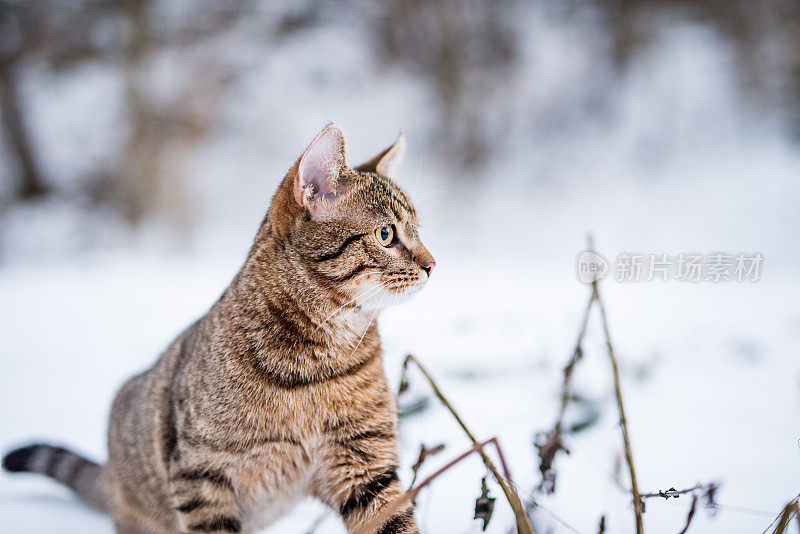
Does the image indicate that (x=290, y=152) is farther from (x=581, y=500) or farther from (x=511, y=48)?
(x=581, y=500)

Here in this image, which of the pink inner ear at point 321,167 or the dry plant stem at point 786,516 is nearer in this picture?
the dry plant stem at point 786,516

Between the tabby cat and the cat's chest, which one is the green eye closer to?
the tabby cat

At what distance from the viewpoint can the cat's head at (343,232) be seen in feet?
1.81

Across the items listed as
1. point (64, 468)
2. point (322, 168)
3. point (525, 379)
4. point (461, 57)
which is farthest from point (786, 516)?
point (461, 57)

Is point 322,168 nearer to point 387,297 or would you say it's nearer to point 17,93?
point 387,297

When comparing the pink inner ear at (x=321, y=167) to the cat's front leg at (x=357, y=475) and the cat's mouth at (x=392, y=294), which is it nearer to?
the cat's mouth at (x=392, y=294)

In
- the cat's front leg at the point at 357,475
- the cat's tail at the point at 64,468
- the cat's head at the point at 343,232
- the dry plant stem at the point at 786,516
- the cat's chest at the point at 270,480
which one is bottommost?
the cat's tail at the point at 64,468

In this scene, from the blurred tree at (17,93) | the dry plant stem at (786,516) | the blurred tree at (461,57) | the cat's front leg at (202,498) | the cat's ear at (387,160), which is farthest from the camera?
the blurred tree at (461,57)

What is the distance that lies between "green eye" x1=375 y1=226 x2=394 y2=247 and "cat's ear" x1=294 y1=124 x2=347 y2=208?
0.20ft

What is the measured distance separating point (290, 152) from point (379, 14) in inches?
24.2

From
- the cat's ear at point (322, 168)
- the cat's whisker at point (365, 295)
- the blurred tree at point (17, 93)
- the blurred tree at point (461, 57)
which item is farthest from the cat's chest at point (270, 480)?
the blurred tree at point (17, 93)

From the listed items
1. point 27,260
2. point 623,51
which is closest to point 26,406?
point 27,260

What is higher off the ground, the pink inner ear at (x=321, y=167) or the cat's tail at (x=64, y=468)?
the pink inner ear at (x=321, y=167)

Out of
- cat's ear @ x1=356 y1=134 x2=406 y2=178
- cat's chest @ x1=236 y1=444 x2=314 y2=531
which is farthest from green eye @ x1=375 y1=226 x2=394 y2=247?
cat's chest @ x1=236 y1=444 x2=314 y2=531
